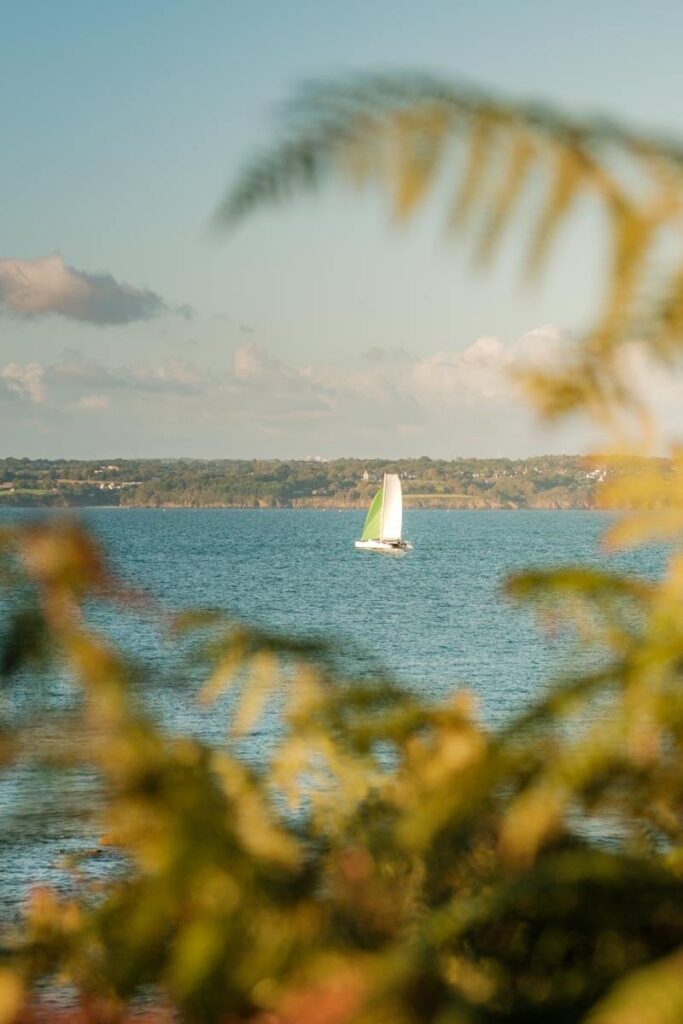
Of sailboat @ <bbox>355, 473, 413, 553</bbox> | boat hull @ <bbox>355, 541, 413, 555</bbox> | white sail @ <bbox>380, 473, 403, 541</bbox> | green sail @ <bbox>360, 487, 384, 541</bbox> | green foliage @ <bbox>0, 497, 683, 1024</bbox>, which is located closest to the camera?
green foliage @ <bbox>0, 497, 683, 1024</bbox>

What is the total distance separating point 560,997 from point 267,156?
0.63m

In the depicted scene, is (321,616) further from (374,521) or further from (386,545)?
(374,521)

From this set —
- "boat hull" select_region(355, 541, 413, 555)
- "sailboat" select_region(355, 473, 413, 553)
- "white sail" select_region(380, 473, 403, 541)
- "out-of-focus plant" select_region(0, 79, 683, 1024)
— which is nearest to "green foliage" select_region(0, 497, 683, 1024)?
"out-of-focus plant" select_region(0, 79, 683, 1024)

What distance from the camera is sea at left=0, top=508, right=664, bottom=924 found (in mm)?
807

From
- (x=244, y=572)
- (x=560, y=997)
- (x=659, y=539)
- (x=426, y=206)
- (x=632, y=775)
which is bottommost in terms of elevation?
(x=244, y=572)

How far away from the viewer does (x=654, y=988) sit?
0.51 metres

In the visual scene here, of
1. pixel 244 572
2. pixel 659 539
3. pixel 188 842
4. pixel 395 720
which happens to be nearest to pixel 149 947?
pixel 188 842

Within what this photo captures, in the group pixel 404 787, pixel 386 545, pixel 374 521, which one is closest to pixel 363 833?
pixel 404 787

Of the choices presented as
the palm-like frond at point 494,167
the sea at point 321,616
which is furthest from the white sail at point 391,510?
the palm-like frond at point 494,167

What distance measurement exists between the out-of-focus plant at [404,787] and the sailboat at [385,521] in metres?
73.8

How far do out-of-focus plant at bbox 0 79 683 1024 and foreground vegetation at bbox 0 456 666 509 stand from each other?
20cm

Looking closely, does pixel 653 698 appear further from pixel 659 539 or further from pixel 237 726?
pixel 237 726

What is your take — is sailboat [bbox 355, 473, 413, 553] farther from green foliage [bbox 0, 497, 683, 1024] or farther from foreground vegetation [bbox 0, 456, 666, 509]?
green foliage [bbox 0, 497, 683, 1024]

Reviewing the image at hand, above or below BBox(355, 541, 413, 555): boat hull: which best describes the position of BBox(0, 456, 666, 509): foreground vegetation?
above
